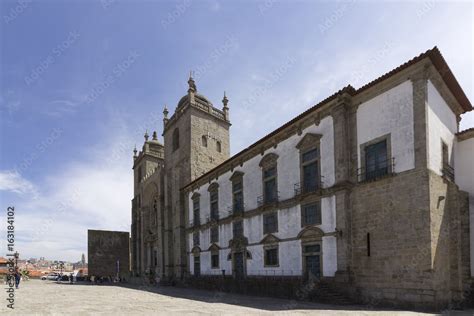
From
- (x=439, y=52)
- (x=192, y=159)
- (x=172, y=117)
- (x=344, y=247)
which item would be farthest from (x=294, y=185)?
(x=172, y=117)

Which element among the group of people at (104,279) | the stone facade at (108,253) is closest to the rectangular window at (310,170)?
the group of people at (104,279)

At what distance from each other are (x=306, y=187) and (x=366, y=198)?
4.16 m

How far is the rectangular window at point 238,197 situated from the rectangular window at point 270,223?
3.03 metres

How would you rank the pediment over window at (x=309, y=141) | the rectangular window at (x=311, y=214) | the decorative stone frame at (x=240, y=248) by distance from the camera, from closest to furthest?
1. the rectangular window at (x=311, y=214)
2. the pediment over window at (x=309, y=141)
3. the decorative stone frame at (x=240, y=248)

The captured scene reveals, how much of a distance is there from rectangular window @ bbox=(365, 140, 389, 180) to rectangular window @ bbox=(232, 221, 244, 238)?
1140cm

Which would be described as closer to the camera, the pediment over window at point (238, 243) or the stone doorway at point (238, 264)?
the pediment over window at point (238, 243)

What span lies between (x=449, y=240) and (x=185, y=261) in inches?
986

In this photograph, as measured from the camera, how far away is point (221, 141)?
39.5 m

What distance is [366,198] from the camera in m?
16.5

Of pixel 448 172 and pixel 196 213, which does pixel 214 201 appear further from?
pixel 448 172

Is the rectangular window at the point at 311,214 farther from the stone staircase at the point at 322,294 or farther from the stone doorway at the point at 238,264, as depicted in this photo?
the stone doorway at the point at 238,264

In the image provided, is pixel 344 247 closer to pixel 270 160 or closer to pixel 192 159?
pixel 270 160

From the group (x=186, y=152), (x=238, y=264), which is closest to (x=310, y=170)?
(x=238, y=264)

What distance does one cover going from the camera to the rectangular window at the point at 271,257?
21.8 metres
